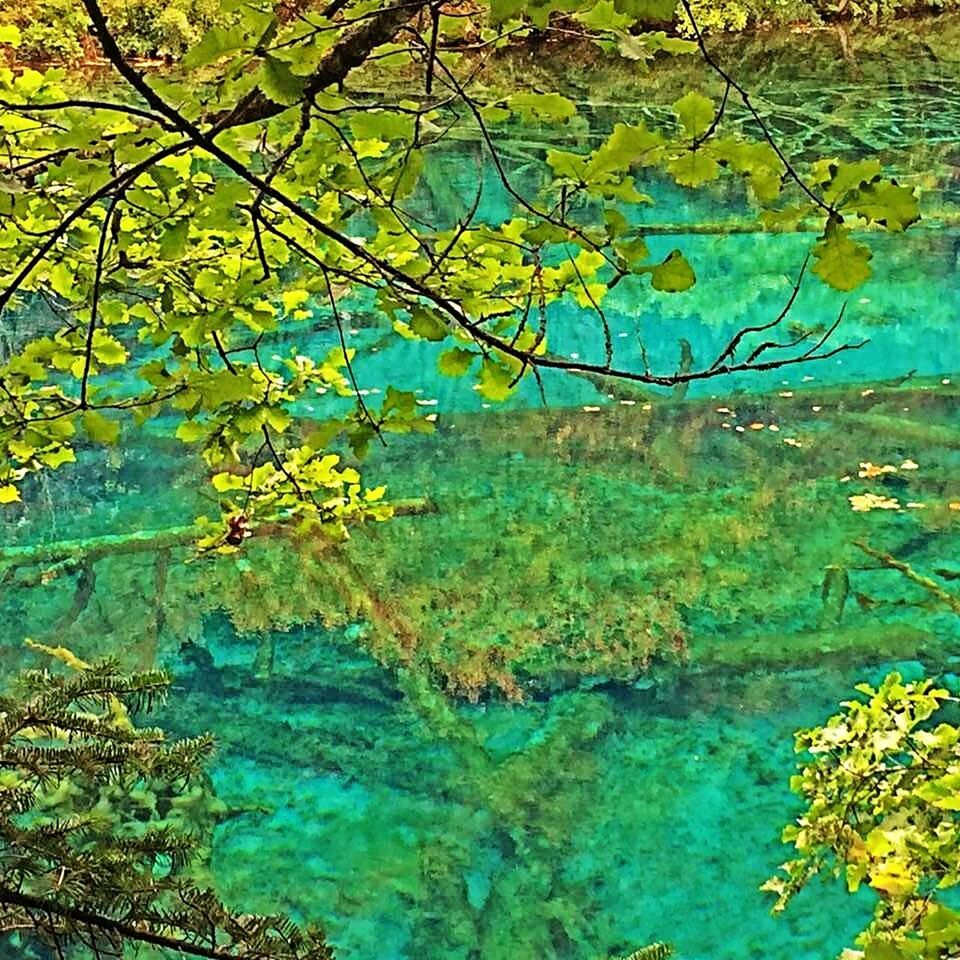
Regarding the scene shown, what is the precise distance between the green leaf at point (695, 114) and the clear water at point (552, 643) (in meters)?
1.93

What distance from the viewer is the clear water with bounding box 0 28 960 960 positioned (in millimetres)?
2578

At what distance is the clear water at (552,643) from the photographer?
2578mm

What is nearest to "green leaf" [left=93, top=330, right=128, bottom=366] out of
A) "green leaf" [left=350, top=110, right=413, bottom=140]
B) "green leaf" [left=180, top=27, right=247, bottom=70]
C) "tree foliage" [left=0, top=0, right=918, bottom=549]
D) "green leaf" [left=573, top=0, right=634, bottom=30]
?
"tree foliage" [left=0, top=0, right=918, bottom=549]

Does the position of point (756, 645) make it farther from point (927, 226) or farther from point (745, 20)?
point (745, 20)

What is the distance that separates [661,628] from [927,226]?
13.8 feet

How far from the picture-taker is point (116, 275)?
1630mm

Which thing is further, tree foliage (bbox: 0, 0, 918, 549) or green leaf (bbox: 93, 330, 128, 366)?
green leaf (bbox: 93, 330, 128, 366)

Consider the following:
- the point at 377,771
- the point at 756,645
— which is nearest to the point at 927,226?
the point at 756,645

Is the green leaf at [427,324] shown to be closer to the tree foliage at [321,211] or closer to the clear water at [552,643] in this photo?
the tree foliage at [321,211]

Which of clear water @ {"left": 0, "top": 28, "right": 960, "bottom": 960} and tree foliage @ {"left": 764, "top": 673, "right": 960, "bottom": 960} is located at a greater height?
clear water @ {"left": 0, "top": 28, "right": 960, "bottom": 960}

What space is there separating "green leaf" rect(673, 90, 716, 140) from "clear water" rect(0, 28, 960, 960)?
1.93 m

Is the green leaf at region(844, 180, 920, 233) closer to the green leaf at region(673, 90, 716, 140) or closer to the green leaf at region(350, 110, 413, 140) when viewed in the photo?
the green leaf at region(673, 90, 716, 140)

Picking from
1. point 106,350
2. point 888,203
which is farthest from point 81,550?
point 888,203

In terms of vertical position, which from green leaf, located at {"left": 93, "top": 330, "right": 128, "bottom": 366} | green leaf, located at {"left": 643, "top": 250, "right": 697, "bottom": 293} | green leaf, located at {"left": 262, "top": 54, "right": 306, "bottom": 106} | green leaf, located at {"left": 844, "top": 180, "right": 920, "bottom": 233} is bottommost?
green leaf, located at {"left": 262, "top": 54, "right": 306, "bottom": 106}
